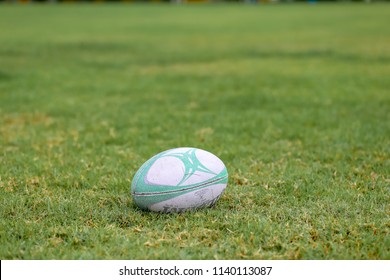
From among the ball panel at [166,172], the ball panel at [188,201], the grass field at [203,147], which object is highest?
the ball panel at [166,172]

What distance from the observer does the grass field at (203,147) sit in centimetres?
342

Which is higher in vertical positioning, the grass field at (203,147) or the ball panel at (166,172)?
the ball panel at (166,172)

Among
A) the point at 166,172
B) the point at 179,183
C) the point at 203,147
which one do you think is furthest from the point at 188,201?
the point at 203,147

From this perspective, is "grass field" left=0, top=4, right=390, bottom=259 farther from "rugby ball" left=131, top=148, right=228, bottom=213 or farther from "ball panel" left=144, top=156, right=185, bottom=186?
"ball panel" left=144, top=156, right=185, bottom=186

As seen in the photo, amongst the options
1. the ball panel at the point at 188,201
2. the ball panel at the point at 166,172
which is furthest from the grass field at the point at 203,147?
the ball panel at the point at 166,172

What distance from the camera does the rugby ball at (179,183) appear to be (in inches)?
149

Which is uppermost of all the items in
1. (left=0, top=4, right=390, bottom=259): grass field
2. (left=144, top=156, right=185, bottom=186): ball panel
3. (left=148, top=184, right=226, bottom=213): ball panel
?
(left=144, top=156, right=185, bottom=186): ball panel

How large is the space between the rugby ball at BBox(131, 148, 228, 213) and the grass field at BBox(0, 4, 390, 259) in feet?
0.30

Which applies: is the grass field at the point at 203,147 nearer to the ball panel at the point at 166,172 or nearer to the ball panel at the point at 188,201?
the ball panel at the point at 188,201

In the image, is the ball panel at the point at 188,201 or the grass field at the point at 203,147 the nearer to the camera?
the grass field at the point at 203,147

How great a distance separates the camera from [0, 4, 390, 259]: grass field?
3.42 m

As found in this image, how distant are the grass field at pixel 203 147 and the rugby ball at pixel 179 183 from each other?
0.30 ft

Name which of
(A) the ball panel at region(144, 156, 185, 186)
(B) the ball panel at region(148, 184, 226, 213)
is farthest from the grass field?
(A) the ball panel at region(144, 156, 185, 186)

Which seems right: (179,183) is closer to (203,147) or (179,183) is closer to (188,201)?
(188,201)
